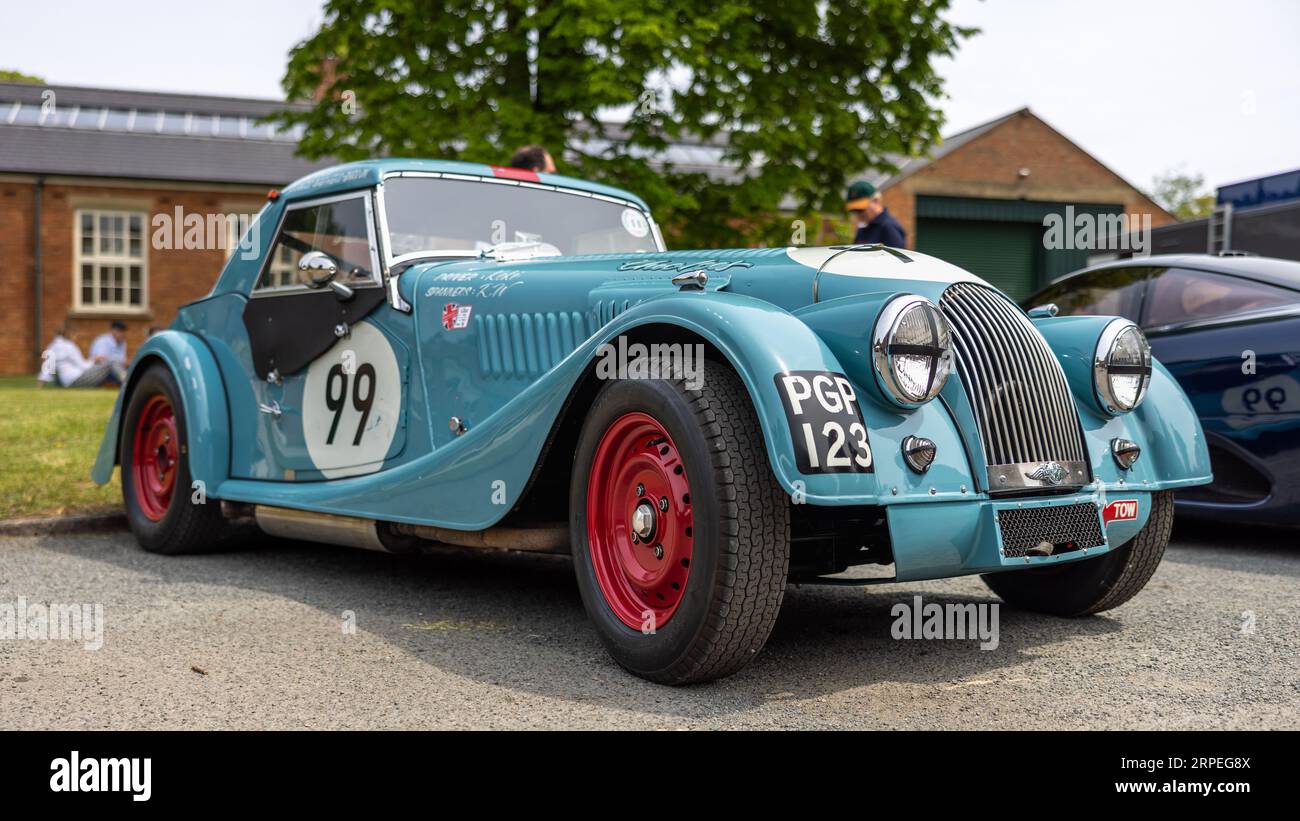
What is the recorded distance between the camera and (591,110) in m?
12.3

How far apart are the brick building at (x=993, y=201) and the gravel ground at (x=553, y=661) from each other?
22702 millimetres

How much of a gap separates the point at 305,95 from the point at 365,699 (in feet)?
41.2

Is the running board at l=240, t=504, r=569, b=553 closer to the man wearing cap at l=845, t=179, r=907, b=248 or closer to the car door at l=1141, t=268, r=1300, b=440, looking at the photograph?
the man wearing cap at l=845, t=179, r=907, b=248

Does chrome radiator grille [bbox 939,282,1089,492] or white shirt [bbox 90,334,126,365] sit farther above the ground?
white shirt [bbox 90,334,126,365]

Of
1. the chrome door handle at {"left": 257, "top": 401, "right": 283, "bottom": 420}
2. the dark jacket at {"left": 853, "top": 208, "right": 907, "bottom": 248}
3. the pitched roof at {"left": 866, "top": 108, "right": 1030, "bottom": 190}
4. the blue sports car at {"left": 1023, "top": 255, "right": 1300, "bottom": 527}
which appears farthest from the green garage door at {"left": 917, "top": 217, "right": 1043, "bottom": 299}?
the chrome door handle at {"left": 257, "top": 401, "right": 283, "bottom": 420}

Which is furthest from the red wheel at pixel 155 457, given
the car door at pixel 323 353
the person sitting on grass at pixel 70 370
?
the person sitting on grass at pixel 70 370

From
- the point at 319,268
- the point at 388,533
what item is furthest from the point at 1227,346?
the point at 319,268

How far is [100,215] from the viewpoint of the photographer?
27.6 m

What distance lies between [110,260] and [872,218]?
2548 cm

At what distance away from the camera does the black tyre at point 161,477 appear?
5.87 m

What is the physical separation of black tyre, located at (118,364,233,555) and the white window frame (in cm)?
2360

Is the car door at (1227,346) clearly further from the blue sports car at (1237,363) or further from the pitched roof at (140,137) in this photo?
the pitched roof at (140,137)

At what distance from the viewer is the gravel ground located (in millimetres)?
3113

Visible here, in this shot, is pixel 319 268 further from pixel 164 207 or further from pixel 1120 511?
pixel 164 207
